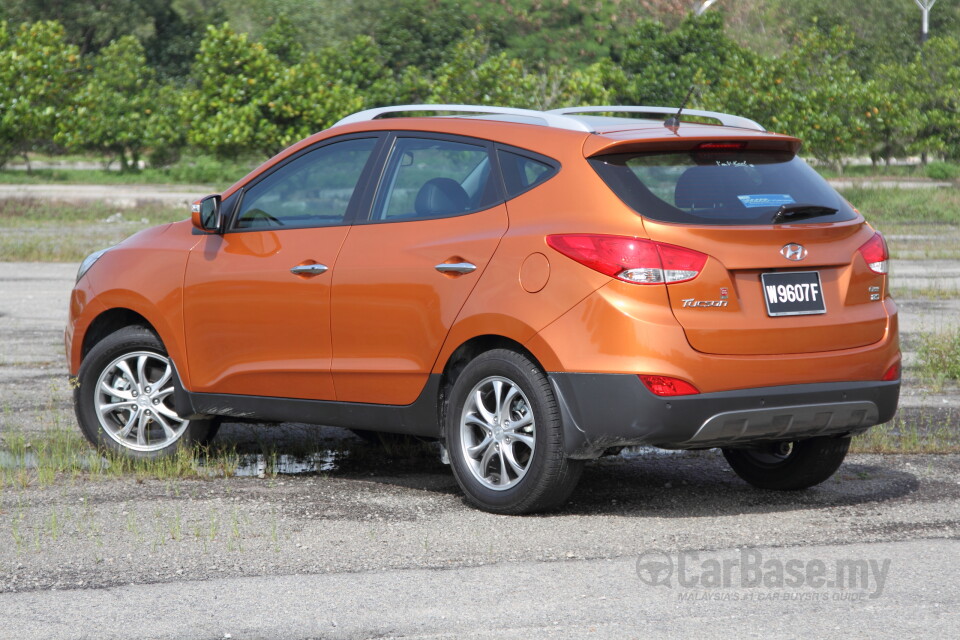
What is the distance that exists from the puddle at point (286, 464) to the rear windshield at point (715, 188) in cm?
247

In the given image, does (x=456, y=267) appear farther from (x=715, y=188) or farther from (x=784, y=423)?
(x=784, y=423)

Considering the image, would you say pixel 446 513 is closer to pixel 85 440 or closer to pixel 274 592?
pixel 274 592

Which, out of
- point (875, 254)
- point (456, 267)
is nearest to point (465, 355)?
point (456, 267)

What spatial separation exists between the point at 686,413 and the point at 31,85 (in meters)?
34.8

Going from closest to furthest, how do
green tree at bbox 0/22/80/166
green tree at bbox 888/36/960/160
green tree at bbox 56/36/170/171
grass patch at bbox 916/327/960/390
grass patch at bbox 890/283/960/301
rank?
1. grass patch at bbox 916/327/960/390
2. grass patch at bbox 890/283/960/301
3. green tree at bbox 0/22/80/166
4. green tree at bbox 56/36/170/171
5. green tree at bbox 888/36/960/160

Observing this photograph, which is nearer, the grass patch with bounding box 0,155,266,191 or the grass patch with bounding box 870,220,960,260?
the grass patch with bounding box 870,220,960,260

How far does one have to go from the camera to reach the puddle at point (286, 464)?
7.13 meters

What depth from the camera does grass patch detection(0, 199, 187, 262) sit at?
864 inches

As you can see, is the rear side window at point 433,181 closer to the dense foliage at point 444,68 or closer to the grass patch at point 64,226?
the grass patch at point 64,226

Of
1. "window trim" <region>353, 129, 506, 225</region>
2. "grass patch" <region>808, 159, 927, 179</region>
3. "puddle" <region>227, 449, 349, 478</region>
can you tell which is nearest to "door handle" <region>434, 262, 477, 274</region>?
"window trim" <region>353, 129, 506, 225</region>

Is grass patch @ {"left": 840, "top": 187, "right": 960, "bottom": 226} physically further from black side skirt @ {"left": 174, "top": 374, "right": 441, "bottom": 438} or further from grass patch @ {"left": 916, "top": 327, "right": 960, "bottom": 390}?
black side skirt @ {"left": 174, "top": 374, "right": 441, "bottom": 438}

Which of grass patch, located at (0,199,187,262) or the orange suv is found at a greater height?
the orange suv

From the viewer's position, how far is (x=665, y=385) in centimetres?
551

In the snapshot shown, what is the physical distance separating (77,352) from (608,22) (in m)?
63.8
